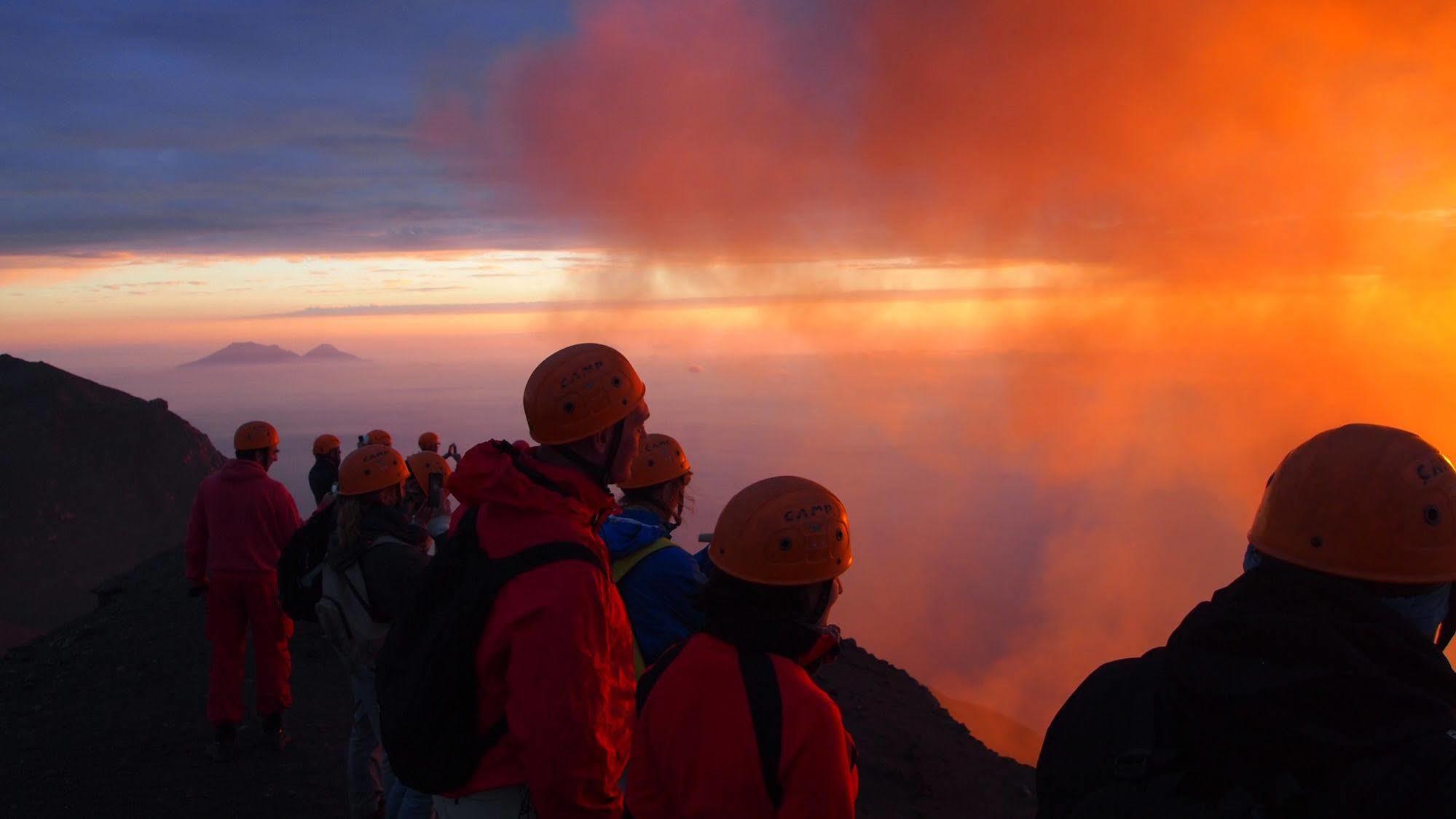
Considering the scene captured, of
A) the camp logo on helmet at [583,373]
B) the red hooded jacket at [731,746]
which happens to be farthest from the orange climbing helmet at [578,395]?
the red hooded jacket at [731,746]

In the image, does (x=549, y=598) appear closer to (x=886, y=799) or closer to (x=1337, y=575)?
(x=1337, y=575)

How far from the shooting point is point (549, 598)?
2.78 m

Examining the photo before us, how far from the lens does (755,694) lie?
2459mm

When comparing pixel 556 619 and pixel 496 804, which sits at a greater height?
pixel 556 619

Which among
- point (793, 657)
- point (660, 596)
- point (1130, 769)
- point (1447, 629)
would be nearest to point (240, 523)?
point (660, 596)

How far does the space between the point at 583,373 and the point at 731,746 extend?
161 centimetres

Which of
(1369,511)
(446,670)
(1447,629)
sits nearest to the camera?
(1369,511)

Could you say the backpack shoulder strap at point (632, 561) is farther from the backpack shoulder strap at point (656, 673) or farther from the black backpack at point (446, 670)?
the backpack shoulder strap at point (656, 673)

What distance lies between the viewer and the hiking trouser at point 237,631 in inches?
303

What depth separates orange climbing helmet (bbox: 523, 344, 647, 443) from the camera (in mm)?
3365

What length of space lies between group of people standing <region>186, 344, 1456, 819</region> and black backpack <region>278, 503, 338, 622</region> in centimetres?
159

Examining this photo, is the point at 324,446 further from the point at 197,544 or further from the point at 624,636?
the point at 624,636

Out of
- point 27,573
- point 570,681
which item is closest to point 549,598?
point 570,681

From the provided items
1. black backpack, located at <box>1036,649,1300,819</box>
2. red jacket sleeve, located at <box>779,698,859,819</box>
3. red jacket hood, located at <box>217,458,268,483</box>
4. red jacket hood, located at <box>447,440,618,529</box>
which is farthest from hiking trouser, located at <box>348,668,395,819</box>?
black backpack, located at <box>1036,649,1300,819</box>
